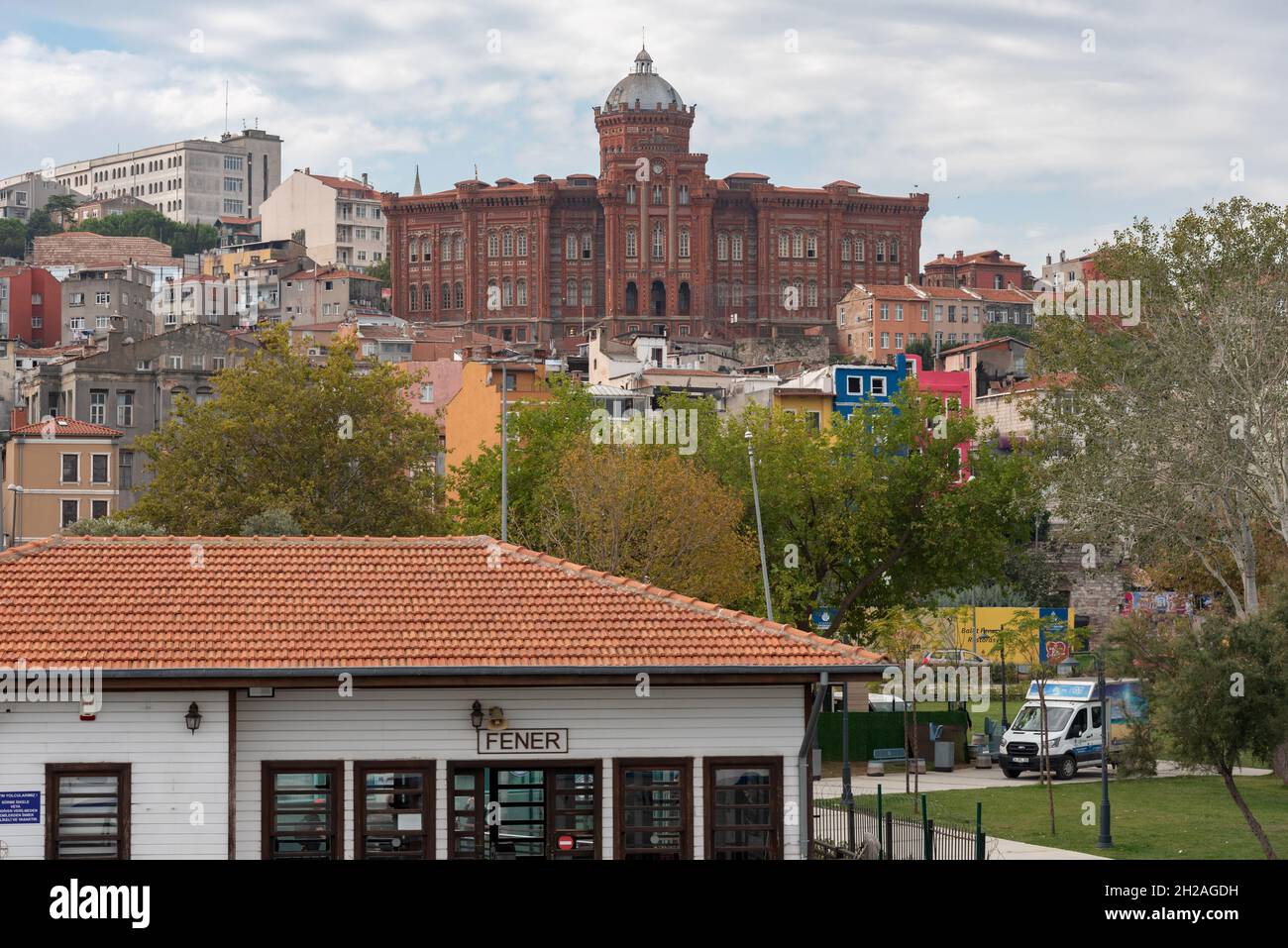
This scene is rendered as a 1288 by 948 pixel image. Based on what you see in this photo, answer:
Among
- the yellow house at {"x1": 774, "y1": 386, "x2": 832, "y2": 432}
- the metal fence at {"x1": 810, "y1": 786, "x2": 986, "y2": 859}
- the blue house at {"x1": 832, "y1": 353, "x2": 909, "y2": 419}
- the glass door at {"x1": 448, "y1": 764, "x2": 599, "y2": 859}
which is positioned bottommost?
the metal fence at {"x1": 810, "y1": 786, "x2": 986, "y2": 859}

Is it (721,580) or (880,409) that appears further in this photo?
(880,409)

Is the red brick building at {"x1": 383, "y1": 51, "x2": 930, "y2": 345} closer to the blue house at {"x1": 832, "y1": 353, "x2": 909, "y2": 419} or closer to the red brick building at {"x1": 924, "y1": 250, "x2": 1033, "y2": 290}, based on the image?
the red brick building at {"x1": 924, "y1": 250, "x2": 1033, "y2": 290}

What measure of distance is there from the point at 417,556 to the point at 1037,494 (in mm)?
41457

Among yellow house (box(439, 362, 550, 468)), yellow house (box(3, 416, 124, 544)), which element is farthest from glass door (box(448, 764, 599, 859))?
yellow house (box(3, 416, 124, 544))

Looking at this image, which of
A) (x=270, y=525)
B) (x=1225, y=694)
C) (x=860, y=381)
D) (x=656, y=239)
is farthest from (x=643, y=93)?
(x=1225, y=694)

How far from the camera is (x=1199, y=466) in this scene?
46.3m

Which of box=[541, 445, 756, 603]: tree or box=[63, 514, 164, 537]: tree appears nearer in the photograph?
box=[63, 514, 164, 537]: tree

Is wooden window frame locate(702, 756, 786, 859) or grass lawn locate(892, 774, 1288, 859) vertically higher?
wooden window frame locate(702, 756, 786, 859)

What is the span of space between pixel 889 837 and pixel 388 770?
8362 mm

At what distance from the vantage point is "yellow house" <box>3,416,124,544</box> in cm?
8312

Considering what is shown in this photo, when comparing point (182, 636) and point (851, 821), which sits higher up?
point (182, 636)

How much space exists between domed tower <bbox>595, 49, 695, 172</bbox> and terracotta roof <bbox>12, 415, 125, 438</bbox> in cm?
10258
